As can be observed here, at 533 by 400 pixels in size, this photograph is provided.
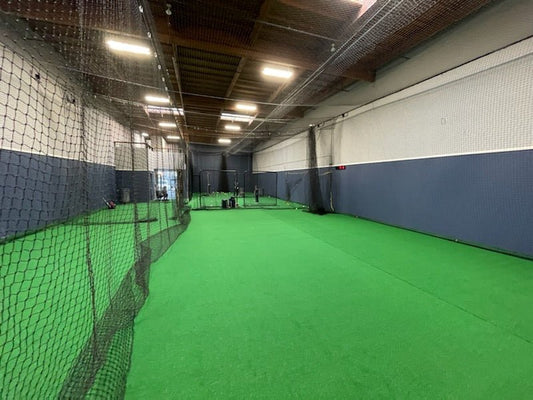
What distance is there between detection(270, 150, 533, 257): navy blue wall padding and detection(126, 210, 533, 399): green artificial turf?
0.43 m

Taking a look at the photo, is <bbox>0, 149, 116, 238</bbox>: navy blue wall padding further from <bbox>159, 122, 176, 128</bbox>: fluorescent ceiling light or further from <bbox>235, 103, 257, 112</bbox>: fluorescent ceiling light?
<bbox>159, 122, 176, 128</bbox>: fluorescent ceiling light

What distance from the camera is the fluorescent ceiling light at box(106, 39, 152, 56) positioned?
4.02m

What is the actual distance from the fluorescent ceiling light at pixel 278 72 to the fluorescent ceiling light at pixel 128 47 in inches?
94.9

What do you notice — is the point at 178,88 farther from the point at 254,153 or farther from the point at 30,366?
the point at 254,153

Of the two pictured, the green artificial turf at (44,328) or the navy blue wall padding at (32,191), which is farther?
the navy blue wall padding at (32,191)

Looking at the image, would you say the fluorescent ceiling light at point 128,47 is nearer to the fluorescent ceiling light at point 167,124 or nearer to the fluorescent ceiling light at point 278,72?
the fluorescent ceiling light at point 278,72

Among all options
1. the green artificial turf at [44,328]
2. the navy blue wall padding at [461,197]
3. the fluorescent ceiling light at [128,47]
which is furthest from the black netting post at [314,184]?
the green artificial turf at [44,328]

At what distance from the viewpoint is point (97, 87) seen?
5.70m

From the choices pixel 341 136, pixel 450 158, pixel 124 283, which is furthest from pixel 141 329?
pixel 341 136

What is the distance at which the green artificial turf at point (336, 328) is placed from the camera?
47.1 inches

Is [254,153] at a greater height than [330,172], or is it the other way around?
[254,153]

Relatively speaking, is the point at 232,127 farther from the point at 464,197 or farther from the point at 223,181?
the point at 464,197

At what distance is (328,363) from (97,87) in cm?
720

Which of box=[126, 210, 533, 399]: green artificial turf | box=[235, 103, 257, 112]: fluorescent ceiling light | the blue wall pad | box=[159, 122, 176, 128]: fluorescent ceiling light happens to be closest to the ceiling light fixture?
box=[159, 122, 176, 128]: fluorescent ceiling light
